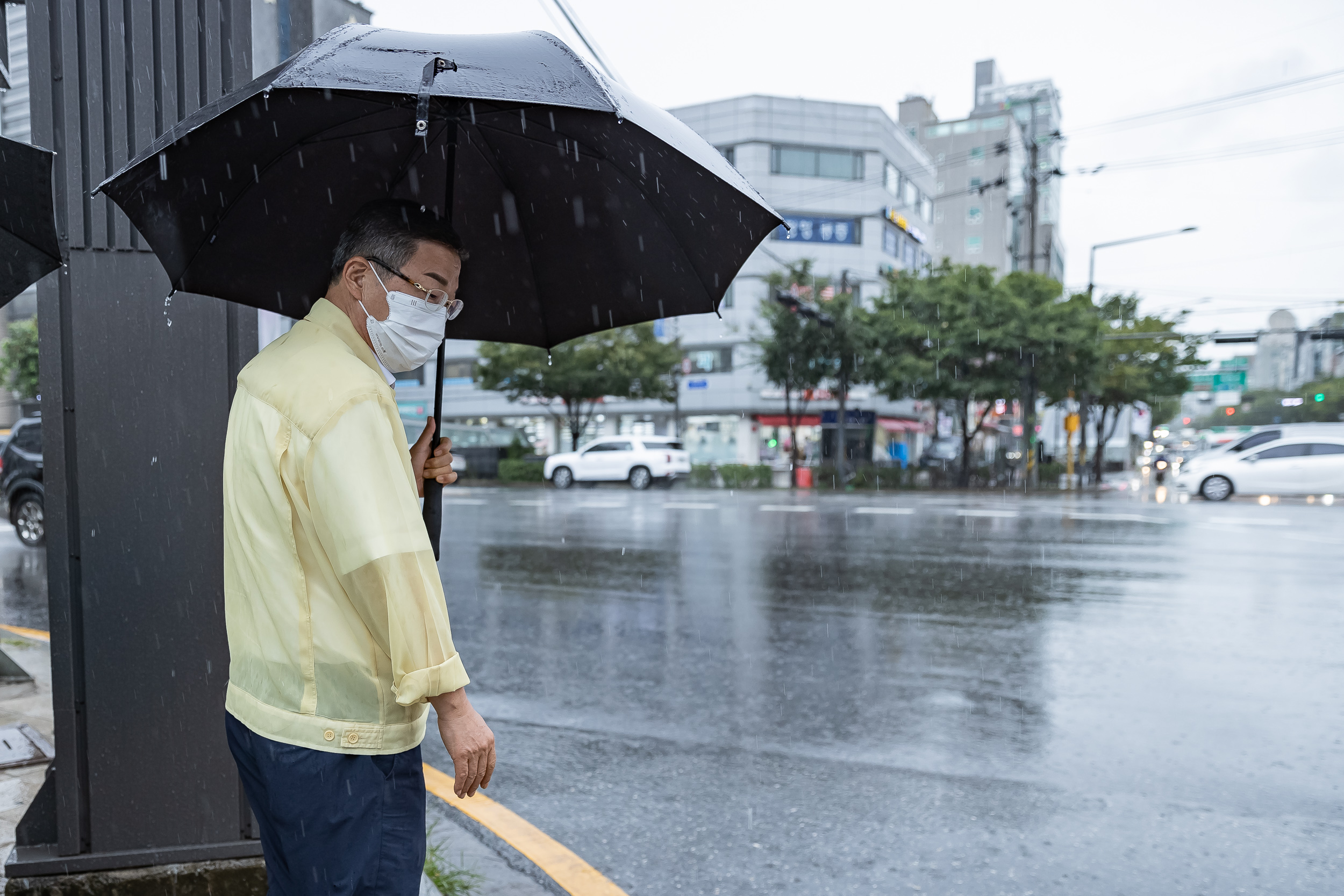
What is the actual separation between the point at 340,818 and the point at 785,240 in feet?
137

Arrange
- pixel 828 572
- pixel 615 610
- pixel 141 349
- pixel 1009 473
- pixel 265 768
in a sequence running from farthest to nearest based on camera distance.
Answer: pixel 1009 473, pixel 828 572, pixel 615 610, pixel 141 349, pixel 265 768

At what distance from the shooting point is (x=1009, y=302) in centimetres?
2906

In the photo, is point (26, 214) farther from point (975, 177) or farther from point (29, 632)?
point (975, 177)

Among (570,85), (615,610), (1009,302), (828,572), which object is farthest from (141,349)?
(1009,302)

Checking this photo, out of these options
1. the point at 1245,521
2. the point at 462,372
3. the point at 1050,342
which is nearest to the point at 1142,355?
the point at 1050,342

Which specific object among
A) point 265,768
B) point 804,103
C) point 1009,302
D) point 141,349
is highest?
point 804,103

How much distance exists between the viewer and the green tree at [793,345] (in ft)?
101

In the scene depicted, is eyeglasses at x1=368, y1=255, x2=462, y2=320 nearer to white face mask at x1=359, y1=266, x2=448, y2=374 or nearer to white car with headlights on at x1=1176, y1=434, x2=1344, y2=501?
white face mask at x1=359, y1=266, x2=448, y2=374

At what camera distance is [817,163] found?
141ft

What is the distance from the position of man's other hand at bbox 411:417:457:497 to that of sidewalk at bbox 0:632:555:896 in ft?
4.37

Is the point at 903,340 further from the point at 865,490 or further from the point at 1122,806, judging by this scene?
the point at 1122,806

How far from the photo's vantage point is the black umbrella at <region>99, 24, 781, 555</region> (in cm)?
168

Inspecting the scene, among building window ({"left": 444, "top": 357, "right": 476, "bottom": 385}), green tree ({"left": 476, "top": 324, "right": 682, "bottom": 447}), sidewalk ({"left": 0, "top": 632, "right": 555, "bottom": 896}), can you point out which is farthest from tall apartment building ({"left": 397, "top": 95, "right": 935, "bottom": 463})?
sidewalk ({"left": 0, "top": 632, "right": 555, "bottom": 896})

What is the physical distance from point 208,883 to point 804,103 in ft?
145
